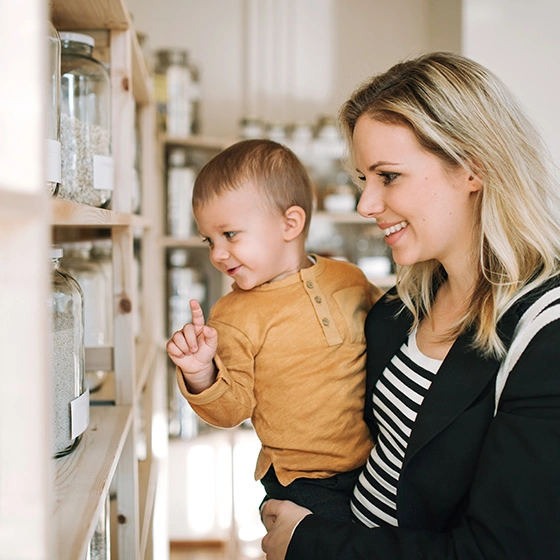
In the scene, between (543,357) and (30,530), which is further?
(543,357)

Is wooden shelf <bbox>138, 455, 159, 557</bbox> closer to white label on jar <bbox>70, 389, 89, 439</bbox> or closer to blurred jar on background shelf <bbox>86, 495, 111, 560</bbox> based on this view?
blurred jar on background shelf <bbox>86, 495, 111, 560</bbox>

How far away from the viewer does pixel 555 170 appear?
3.49ft

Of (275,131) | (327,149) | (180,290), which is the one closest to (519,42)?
(327,149)

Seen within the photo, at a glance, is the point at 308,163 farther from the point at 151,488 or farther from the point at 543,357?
the point at 543,357

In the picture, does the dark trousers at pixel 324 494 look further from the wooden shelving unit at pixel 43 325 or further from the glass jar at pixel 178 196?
the glass jar at pixel 178 196

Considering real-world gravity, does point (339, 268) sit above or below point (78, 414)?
above

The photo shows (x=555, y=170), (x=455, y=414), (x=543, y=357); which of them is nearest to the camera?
(x=543, y=357)

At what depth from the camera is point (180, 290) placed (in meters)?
2.83

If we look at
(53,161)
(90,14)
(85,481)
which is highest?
(90,14)

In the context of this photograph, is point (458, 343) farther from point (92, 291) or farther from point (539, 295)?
point (92, 291)

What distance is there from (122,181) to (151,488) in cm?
94

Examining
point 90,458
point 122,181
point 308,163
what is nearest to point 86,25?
point 122,181

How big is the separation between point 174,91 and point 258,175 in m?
1.70

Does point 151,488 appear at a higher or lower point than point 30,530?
lower
